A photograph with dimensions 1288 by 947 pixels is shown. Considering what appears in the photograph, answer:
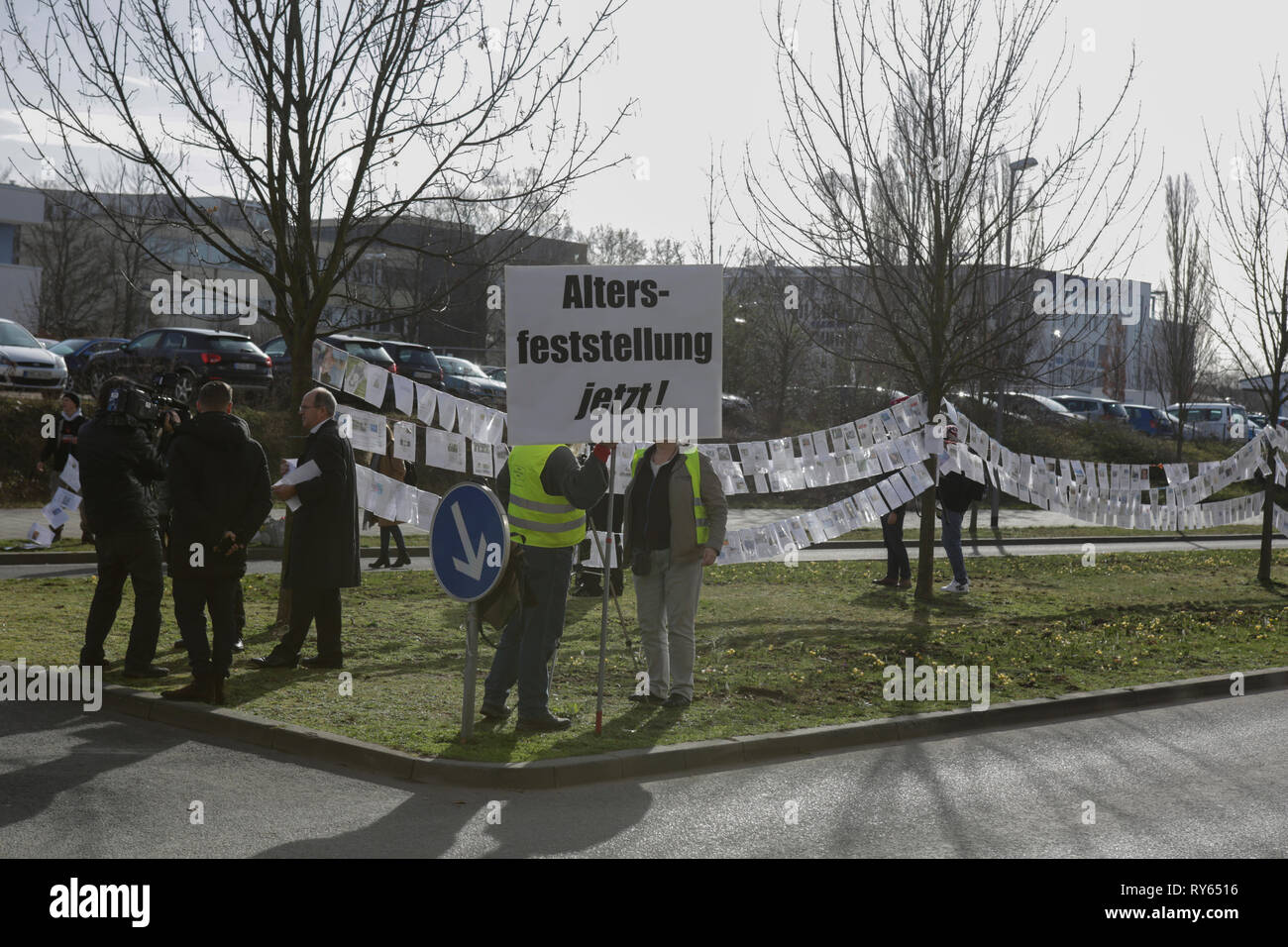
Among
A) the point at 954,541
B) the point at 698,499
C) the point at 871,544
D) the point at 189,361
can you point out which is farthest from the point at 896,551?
the point at 189,361

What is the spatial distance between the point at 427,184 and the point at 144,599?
4733mm

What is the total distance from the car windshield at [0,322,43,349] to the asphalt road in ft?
68.1

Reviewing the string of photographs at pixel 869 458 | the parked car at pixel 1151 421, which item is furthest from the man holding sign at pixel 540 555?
the parked car at pixel 1151 421

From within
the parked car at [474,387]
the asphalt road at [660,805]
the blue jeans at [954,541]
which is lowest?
the asphalt road at [660,805]

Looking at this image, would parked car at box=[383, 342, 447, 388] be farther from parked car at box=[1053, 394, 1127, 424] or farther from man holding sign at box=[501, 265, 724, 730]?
parked car at box=[1053, 394, 1127, 424]

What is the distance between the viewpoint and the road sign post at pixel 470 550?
7.11 metres

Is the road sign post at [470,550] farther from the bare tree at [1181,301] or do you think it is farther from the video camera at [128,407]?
the bare tree at [1181,301]

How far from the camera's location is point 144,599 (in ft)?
28.3

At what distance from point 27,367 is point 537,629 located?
2141 cm

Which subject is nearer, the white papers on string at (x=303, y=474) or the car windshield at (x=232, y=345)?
the white papers on string at (x=303, y=474)

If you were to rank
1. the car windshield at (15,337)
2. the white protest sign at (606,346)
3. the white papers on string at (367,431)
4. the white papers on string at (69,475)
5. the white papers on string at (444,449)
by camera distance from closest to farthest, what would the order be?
1. the white protest sign at (606,346)
2. the white papers on string at (367,431)
3. the white papers on string at (444,449)
4. the white papers on string at (69,475)
5. the car windshield at (15,337)

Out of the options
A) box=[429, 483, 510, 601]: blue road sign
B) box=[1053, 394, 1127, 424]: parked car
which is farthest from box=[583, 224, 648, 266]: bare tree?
box=[429, 483, 510, 601]: blue road sign

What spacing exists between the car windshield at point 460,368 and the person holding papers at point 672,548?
2812 centimetres

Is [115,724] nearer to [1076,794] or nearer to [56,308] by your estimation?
[1076,794]
